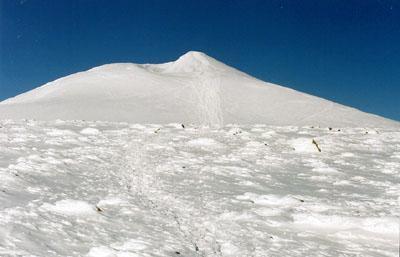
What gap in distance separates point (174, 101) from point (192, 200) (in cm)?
2856

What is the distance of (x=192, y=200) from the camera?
370 inches

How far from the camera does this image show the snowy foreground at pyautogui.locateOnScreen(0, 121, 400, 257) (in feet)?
22.0

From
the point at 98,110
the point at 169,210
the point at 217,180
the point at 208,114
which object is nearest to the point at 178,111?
the point at 208,114

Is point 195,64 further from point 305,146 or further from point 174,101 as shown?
point 305,146

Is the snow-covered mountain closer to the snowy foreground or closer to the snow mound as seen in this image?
the snow mound

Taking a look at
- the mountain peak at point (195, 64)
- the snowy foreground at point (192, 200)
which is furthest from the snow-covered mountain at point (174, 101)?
the snowy foreground at point (192, 200)

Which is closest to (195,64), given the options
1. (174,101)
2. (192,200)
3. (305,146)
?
(174,101)

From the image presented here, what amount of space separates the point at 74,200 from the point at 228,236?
9.41ft

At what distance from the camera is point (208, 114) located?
34.6 metres

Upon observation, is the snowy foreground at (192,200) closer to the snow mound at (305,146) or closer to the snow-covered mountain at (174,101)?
the snow mound at (305,146)

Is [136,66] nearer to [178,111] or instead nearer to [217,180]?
[178,111]

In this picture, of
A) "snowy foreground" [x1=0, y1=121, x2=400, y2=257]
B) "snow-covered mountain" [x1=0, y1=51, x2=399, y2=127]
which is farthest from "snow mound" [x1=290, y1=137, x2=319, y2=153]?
"snow-covered mountain" [x1=0, y1=51, x2=399, y2=127]

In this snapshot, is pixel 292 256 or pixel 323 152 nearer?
pixel 292 256

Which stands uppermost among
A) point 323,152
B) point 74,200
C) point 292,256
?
point 323,152
